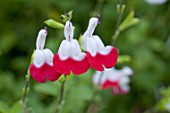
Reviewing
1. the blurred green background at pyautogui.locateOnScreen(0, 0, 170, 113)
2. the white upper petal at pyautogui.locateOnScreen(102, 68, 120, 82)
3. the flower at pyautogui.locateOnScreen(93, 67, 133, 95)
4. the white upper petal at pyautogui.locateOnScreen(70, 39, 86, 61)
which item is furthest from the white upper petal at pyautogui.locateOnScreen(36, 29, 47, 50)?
the blurred green background at pyautogui.locateOnScreen(0, 0, 170, 113)

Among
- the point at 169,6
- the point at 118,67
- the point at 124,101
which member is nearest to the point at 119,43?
the point at 118,67

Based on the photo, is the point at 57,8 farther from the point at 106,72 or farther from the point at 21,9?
the point at 106,72

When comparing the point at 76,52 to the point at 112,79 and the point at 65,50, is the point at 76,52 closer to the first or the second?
the point at 65,50

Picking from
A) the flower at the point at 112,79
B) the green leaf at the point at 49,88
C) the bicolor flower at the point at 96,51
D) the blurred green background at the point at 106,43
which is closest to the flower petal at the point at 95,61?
the bicolor flower at the point at 96,51

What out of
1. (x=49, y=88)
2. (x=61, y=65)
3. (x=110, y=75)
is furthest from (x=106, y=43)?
(x=61, y=65)

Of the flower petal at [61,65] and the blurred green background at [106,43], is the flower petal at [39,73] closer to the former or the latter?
the flower petal at [61,65]

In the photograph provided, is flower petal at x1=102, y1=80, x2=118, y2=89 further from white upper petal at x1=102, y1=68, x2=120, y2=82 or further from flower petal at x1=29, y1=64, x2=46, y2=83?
flower petal at x1=29, y1=64, x2=46, y2=83
